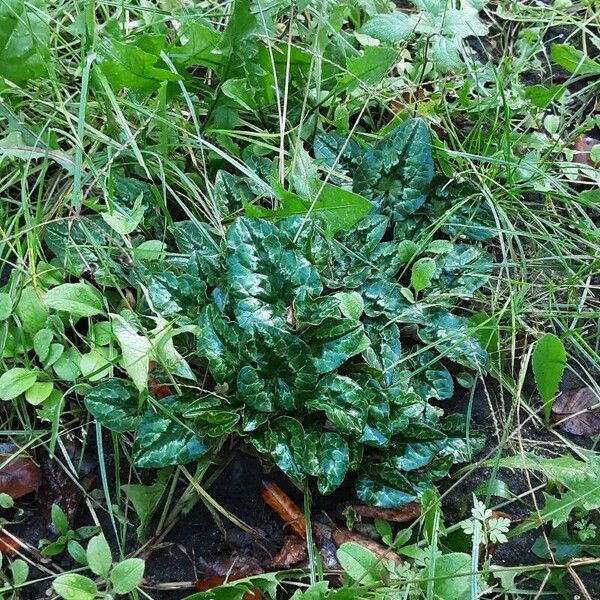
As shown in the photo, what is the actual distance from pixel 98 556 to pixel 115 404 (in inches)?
11.3

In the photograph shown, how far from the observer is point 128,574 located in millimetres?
1216

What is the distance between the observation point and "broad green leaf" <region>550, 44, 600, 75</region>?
78.0 inches

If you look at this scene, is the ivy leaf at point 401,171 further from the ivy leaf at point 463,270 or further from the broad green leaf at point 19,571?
the broad green leaf at point 19,571

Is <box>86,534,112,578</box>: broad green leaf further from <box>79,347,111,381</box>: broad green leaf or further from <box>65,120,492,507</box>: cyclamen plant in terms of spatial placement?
<box>79,347,111,381</box>: broad green leaf

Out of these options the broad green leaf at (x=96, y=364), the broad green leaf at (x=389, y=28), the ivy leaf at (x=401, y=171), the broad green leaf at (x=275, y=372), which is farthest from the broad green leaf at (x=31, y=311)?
the broad green leaf at (x=389, y=28)

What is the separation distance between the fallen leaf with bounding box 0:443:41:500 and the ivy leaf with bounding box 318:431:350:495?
1.95 ft

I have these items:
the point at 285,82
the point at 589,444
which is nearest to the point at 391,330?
the point at 589,444

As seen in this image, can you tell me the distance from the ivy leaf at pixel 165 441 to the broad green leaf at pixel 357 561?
330 millimetres

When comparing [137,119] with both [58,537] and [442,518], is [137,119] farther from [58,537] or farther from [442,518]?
[442,518]

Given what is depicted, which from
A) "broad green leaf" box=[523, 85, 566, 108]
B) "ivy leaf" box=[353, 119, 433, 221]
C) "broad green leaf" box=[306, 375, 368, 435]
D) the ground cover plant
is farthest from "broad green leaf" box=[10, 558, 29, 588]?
"broad green leaf" box=[523, 85, 566, 108]

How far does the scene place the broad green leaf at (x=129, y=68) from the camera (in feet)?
5.13

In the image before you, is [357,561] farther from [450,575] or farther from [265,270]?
[265,270]

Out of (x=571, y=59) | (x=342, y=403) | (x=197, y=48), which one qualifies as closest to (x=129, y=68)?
(x=197, y=48)

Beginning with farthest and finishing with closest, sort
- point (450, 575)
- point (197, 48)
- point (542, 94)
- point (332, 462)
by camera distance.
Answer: point (542, 94)
point (197, 48)
point (332, 462)
point (450, 575)
